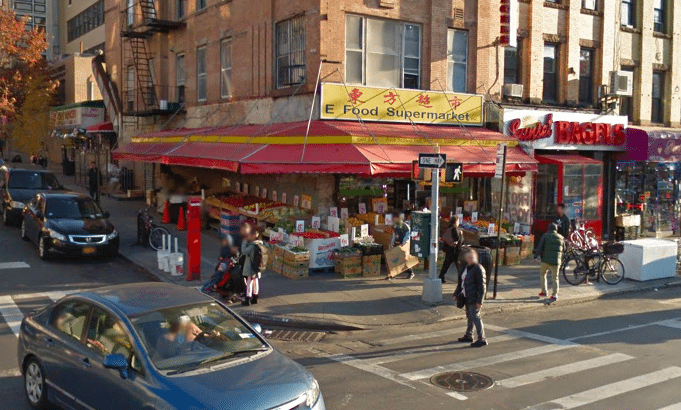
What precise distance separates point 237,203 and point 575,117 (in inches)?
428

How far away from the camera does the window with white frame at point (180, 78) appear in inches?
1078

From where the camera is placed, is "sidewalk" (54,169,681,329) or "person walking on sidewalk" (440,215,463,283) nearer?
"sidewalk" (54,169,681,329)

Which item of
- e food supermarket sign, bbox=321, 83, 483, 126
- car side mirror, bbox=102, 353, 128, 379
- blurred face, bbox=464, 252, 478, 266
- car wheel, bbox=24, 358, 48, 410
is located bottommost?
car wheel, bbox=24, 358, 48, 410

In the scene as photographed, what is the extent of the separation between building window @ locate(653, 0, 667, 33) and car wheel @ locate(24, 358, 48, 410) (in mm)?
24361

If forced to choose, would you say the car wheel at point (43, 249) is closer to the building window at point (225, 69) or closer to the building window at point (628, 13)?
the building window at point (225, 69)

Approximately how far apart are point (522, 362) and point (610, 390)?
152cm

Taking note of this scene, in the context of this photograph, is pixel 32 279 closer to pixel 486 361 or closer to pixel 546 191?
pixel 486 361

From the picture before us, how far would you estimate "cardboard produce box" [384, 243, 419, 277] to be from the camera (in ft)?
53.3

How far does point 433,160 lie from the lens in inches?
536

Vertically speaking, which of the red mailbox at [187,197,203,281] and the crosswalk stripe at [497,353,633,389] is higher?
the red mailbox at [187,197,203,281]

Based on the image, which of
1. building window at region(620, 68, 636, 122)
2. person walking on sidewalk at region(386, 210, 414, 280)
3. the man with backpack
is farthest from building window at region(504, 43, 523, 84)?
the man with backpack

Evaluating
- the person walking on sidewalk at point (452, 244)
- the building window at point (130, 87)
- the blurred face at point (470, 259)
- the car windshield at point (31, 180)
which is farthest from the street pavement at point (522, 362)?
the building window at point (130, 87)

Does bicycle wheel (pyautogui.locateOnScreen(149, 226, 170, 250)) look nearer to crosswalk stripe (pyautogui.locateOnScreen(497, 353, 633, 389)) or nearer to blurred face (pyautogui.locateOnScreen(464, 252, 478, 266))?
blurred face (pyautogui.locateOnScreen(464, 252, 478, 266))

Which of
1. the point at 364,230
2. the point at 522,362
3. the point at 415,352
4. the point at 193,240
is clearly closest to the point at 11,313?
the point at 193,240
